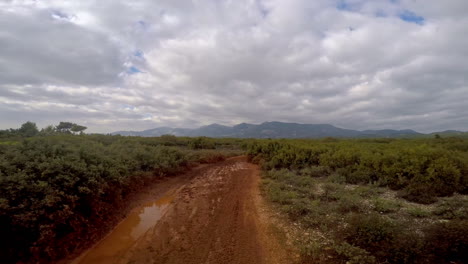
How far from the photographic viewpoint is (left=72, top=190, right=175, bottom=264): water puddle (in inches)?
179

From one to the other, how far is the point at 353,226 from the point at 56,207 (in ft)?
21.5

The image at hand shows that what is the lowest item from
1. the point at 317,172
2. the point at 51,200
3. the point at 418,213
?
the point at 418,213

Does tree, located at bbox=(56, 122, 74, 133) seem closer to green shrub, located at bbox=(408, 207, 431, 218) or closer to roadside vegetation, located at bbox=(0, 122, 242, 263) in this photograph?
roadside vegetation, located at bbox=(0, 122, 242, 263)

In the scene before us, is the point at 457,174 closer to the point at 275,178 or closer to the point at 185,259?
the point at 275,178

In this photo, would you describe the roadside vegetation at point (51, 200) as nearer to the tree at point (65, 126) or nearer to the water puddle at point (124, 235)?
the water puddle at point (124, 235)

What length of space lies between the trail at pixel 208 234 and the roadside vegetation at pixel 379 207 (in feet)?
2.69

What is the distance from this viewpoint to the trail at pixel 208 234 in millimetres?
4434

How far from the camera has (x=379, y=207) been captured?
A: 242 inches

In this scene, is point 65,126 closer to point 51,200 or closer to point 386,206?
point 51,200

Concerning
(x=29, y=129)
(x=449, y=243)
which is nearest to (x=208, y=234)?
(x=449, y=243)

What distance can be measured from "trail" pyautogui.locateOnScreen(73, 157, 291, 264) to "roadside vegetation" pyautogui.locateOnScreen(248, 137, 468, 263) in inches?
32.2

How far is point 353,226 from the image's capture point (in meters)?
4.73

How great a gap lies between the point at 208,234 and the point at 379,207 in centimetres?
499

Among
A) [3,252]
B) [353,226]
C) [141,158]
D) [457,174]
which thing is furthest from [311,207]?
[141,158]
